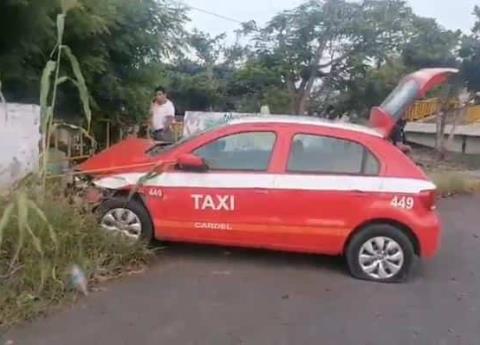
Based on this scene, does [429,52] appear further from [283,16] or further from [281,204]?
[281,204]

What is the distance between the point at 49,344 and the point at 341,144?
3350 millimetres

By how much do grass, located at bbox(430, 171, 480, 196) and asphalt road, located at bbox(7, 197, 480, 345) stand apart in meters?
5.51

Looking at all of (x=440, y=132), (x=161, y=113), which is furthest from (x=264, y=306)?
(x=440, y=132)

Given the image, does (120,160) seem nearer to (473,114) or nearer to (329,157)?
(329,157)

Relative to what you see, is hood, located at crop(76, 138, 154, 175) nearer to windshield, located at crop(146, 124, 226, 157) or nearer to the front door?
windshield, located at crop(146, 124, 226, 157)

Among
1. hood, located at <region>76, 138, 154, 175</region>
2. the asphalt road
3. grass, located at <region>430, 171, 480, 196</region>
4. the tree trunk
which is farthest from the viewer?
the tree trunk

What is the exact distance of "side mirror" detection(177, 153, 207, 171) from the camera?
19.7ft

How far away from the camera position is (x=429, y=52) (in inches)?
843

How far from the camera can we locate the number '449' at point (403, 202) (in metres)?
5.86

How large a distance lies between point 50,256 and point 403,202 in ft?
10.8

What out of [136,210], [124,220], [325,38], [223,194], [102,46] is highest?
[325,38]

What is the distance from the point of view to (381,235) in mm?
Answer: 5879

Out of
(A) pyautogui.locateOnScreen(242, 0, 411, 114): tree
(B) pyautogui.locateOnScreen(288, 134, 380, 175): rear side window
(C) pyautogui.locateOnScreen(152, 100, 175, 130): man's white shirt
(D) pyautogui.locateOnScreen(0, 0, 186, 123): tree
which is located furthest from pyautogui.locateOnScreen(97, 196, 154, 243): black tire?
(A) pyautogui.locateOnScreen(242, 0, 411, 114): tree

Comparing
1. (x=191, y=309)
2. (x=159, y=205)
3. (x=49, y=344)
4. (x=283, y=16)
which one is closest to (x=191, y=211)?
(x=159, y=205)
